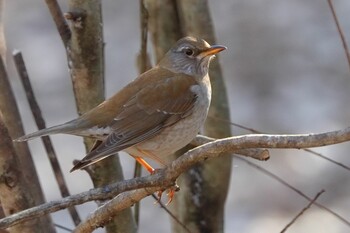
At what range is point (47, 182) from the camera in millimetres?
9086

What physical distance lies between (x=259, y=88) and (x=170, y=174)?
21.3ft

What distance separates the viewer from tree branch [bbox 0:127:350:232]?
3.41 meters

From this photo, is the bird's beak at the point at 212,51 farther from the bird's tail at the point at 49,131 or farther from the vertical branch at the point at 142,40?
the bird's tail at the point at 49,131

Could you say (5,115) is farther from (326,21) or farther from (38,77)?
(326,21)

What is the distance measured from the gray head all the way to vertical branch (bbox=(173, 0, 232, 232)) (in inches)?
4.2

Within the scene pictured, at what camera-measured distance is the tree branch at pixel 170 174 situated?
341cm

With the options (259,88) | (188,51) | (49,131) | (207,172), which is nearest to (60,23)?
(49,131)

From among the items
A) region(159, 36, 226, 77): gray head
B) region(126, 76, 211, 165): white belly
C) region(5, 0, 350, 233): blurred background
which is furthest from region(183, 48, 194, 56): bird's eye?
region(5, 0, 350, 233): blurred background

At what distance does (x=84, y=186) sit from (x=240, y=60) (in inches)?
113

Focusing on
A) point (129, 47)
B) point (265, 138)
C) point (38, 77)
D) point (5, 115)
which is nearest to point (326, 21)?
point (129, 47)

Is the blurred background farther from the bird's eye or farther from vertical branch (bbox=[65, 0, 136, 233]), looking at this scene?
vertical branch (bbox=[65, 0, 136, 233])

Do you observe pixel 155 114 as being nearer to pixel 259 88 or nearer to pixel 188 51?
pixel 188 51

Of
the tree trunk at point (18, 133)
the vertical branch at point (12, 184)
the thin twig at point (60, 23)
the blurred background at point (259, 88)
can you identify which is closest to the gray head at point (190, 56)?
the thin twig at point (60, 23)

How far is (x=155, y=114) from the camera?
16.8 feet
